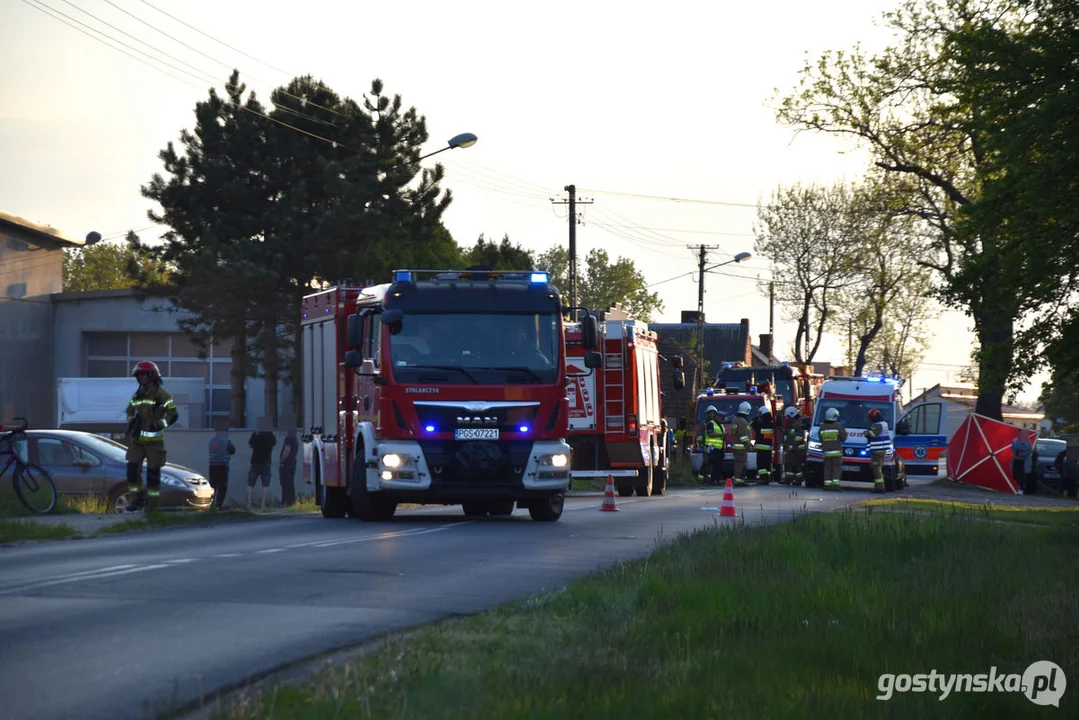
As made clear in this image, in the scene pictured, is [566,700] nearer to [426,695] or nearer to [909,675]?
[426,695]

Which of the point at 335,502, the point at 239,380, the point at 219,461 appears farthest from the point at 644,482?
the point at 239,380

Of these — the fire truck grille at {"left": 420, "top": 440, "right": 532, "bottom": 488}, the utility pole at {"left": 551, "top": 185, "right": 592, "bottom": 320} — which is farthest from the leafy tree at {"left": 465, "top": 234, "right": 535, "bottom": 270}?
the fire truck grille at {"left": 420, "top": 440, "right": 532, "bottom": 488}

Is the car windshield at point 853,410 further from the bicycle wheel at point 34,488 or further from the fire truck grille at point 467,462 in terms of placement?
the bicycle wheel at point 34,488

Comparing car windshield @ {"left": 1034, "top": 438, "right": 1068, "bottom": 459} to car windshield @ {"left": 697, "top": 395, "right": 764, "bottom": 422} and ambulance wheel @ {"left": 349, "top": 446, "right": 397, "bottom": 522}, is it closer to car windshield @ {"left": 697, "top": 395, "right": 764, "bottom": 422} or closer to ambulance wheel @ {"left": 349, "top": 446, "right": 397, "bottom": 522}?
car windshield @ {"left": 697, "top": 395, "right": 764, "bottom": 422}

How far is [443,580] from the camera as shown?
39.2 feet

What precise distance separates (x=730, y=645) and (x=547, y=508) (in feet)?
38.3

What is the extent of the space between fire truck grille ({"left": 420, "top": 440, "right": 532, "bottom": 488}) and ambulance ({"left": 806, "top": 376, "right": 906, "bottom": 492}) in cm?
2026

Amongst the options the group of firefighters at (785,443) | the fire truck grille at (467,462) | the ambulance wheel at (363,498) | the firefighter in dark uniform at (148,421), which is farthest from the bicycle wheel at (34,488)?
the group of firefighters at (785,443)

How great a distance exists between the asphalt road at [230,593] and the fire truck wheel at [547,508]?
33cm

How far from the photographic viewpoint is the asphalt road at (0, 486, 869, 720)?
284 inches

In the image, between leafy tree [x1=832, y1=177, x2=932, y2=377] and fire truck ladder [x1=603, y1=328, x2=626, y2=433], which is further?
leafy tree [x1=832, y1=177, x2=932, y2=377]

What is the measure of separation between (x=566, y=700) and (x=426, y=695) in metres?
0.59

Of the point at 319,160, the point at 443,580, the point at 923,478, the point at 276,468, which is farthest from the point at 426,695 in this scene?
the point at 923,478

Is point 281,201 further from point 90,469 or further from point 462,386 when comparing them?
point 462,386
